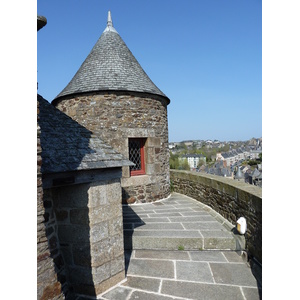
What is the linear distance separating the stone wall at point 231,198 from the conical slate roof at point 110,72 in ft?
10.7

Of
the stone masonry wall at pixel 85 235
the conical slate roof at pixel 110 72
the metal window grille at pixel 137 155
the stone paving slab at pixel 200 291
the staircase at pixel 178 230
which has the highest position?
the conical slate roof at pixel 110 72

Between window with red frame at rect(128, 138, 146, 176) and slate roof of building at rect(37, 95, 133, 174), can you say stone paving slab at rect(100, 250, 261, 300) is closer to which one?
slate roof of building at rect(37, 95, 133, 174)

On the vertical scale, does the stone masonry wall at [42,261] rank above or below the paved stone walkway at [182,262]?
above

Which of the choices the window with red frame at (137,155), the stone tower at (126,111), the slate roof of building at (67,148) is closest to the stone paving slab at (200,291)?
the slate roof of building at (67,148)

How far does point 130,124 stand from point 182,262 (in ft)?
14.3

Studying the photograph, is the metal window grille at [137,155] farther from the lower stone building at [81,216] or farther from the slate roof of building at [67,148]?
the lower stone building at [81,216]

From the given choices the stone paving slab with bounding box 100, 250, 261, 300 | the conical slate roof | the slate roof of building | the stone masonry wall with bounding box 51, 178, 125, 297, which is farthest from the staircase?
the conical slate roof

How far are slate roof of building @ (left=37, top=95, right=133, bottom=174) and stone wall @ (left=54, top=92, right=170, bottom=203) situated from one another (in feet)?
10.0

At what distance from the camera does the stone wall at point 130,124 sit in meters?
7.14

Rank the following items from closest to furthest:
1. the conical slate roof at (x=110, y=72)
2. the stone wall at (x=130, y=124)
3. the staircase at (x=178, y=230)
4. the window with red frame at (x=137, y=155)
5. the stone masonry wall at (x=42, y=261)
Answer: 1. the stone masonry wall at (x=42, y=261)
2. the staircase at (x=178, y=230)
3. the stone wall at (x=130, y=124)
4. the conical slate roof at (x=110, y=72)
5. the window with red frame at (x=137, y=155)

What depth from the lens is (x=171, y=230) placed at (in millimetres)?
5133

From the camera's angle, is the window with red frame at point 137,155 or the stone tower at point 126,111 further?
the window with red frame at point 137,155
